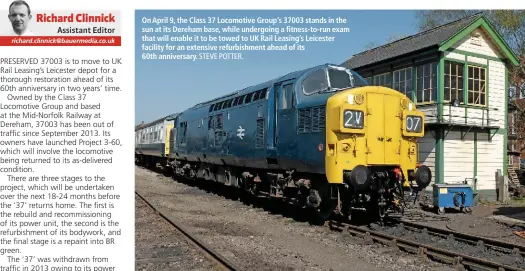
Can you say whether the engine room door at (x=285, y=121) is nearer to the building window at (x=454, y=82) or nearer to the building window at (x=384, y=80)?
the building window at (x=454, y=82)

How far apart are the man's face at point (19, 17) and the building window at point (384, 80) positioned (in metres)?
11.4

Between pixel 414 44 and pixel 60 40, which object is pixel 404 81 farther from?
pixel 60 40

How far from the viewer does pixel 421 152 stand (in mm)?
13977

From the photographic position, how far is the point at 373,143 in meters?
7.93

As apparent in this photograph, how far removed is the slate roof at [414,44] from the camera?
534 inches

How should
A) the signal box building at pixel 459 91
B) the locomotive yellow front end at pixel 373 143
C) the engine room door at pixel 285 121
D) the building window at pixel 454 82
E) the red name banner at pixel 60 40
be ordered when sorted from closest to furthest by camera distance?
the red name banner at pixel 60 40 < the locomotive yellow front end at pixel 373 143 < the engine room door at pixel 285 121 < the signal box building at pixel 459 91 < the building window at pixel 454 82

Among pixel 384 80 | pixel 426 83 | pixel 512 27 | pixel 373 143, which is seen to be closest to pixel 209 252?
pixel 373 143

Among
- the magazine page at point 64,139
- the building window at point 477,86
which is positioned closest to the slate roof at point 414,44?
the building window at point 477,86

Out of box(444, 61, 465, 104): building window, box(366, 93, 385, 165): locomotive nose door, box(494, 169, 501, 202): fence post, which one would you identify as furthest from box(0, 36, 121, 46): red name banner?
box(494, 169, 501, 202): fence post

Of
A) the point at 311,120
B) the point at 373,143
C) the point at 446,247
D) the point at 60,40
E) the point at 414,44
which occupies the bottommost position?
the point at 446,247

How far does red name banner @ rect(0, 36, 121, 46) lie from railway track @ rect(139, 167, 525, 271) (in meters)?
4.98

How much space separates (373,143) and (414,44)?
784 cm

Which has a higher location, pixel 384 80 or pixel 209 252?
pixel 384 80

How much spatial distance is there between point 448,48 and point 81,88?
10735mm
